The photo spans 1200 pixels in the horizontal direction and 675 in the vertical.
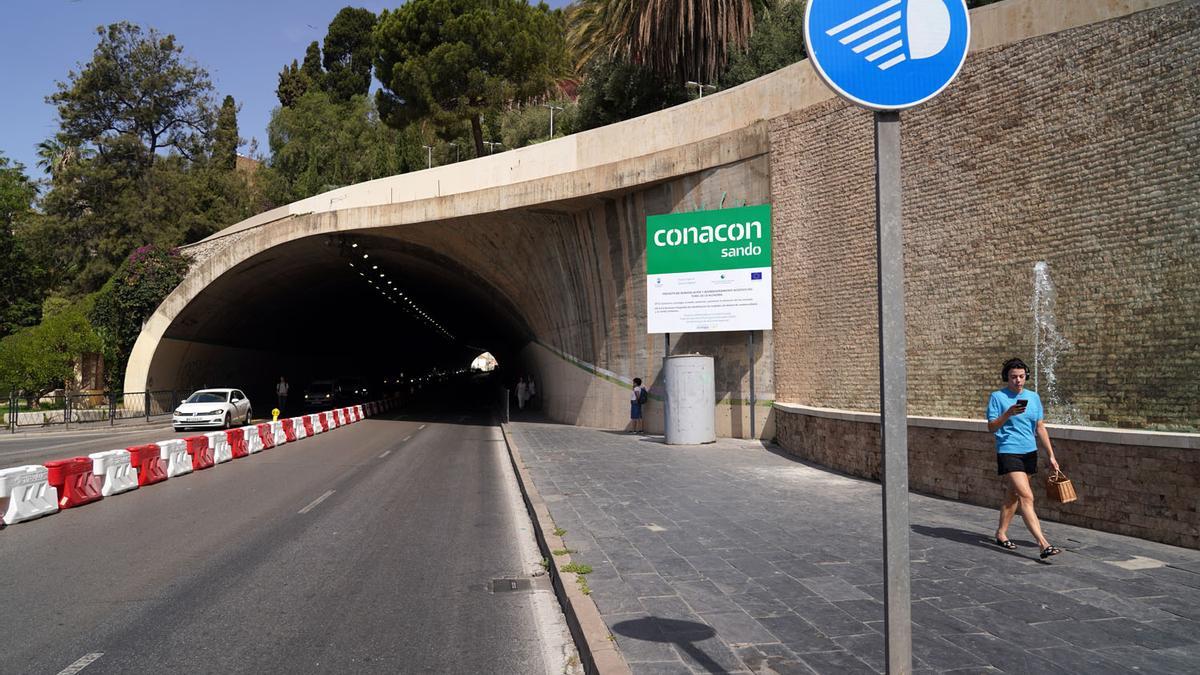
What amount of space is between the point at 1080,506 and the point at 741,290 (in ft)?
34.0

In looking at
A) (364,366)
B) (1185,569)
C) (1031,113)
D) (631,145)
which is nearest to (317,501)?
(1185,569)

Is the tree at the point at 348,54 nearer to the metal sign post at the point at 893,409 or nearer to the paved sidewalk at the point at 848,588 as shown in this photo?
the paved sidewalk at the point at 848,588

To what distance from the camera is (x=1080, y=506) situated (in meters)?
8.61

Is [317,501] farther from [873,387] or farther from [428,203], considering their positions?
[428,203]

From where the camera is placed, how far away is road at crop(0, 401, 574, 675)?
17.4 feet

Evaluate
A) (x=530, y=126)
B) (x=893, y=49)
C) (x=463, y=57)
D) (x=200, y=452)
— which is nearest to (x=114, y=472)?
(x=200, y=452)

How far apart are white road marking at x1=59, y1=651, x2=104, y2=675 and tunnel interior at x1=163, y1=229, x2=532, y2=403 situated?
993 inches

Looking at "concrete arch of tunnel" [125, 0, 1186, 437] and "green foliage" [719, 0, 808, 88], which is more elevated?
"green foliage" [719, 0, 808, 88]

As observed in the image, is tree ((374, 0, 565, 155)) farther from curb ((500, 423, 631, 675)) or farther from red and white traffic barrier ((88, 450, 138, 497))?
curb ((500, 423, 631, 675))

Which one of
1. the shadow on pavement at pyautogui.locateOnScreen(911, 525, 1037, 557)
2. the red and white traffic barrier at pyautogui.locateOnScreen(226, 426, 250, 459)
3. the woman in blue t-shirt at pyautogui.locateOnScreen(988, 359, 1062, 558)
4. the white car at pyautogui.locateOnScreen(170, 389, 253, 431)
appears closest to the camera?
the woman in blue t-shirt at pyautogui.locateOnScreen(988, 359, 1062, 558)

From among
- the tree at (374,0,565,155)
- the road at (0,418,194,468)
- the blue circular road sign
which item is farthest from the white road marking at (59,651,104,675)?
the tree at (374,0,565,155)

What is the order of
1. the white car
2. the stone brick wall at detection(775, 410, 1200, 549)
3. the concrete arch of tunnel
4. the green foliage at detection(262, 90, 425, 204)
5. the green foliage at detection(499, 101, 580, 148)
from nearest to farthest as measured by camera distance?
the stone brick wall at detection(775, 410, 1200, 549) → the concrete arch of tunnel → the white car → the green foliage at detection(499, 101, 580, 148) → the green foliage at detection(262, 90, 425, 204)

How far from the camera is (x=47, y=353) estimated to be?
33625 millimetres

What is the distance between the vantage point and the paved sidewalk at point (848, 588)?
476cm
